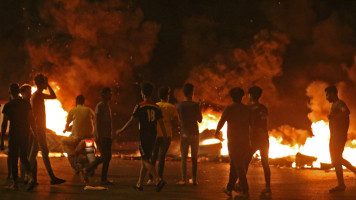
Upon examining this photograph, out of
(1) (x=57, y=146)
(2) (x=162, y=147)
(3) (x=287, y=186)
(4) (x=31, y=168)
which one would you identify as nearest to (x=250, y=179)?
(3) (x=287, y=186)

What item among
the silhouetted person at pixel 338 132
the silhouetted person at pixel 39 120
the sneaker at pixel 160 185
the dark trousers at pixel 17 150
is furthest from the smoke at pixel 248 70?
the dark trousers at pixel 17 150

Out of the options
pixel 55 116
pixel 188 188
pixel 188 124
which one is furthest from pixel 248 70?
pixel 188 188

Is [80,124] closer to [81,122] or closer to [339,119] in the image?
[81,122]

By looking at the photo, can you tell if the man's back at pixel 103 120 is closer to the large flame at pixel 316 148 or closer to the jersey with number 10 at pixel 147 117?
the jersey with number 10 at pixel 147 117

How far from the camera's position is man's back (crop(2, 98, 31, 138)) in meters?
11.4

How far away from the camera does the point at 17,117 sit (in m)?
11.4

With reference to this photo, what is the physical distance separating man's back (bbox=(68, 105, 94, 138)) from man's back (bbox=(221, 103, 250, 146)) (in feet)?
→ 14.7

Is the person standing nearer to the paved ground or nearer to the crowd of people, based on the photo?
the crowd of people

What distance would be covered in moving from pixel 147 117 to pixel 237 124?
1.72 meters

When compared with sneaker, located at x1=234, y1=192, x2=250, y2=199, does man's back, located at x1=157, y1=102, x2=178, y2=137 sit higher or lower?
higher

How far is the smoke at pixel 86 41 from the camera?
107ft

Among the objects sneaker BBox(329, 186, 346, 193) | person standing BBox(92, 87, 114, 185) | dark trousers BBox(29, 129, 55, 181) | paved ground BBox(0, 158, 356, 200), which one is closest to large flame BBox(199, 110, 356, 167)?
paved ground BBox(0, 158, 356, 200)

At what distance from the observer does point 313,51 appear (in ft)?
104

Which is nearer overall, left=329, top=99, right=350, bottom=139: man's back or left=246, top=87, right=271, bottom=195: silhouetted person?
left=246, top=87, right=271, bottom=195: silhouetted person
